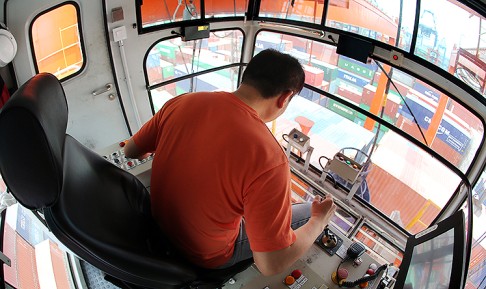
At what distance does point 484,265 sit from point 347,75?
209 centimetres

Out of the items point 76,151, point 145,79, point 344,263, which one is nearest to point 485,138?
point 344,263

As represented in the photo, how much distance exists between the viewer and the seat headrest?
29.4 inches

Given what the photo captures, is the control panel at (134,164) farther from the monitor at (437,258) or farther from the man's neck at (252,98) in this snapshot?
the monitor at (437,258)

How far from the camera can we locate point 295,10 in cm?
337

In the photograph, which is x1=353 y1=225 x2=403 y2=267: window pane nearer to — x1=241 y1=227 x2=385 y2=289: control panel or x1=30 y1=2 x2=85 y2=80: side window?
x1=241 y1=227 x2=385 y2=289: control panel

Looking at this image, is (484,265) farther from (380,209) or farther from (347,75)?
(347,75)

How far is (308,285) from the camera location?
155cm

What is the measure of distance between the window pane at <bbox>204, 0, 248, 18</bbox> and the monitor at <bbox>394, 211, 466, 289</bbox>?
298cm

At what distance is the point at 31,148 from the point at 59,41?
8.35 feet

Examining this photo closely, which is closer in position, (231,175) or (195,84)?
(231,175)

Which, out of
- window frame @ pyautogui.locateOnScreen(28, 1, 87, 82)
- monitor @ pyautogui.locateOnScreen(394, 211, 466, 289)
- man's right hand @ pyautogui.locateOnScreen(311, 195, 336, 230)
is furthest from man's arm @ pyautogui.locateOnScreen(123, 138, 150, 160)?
window frame @ pyautogui.locateOnScreen(28, 1, 87, 82)

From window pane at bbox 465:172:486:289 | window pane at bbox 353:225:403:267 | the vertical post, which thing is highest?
the vertical post

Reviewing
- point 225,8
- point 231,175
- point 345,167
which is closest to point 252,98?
point 231,175

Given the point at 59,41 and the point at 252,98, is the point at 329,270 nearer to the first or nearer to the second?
the point at 252,98
